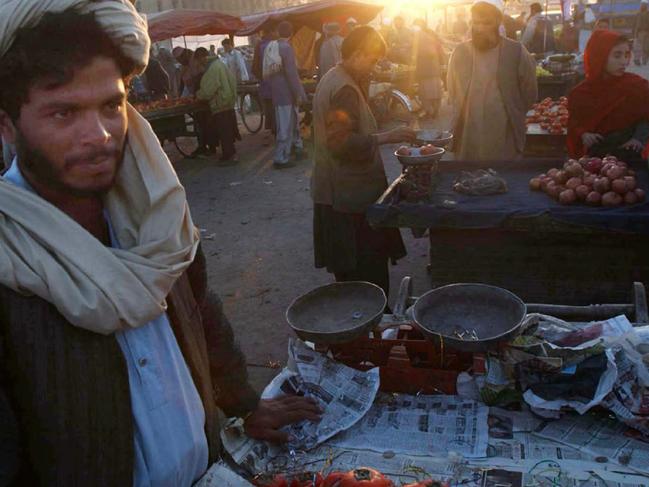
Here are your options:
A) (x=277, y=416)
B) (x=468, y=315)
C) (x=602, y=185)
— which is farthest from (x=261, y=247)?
(x=277, y=416)

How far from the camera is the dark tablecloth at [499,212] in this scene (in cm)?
331

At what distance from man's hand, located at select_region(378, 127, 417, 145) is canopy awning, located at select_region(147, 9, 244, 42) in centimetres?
818

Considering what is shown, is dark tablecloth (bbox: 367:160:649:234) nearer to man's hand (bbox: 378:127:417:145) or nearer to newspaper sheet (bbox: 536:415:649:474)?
man's hand (bbox: 378:127:417:145)

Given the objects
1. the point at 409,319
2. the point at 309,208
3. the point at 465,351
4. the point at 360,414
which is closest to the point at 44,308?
the point at 360,414

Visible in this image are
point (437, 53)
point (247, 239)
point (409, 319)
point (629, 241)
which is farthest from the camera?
point (437, 53)

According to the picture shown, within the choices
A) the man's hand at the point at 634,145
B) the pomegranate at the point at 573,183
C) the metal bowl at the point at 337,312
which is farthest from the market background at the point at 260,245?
the man's hand at the point at 634,145

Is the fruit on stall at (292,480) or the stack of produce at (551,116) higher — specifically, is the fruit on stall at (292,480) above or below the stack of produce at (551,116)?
above

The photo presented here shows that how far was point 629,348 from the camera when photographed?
222 centimetres

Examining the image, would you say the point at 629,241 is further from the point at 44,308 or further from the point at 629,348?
the point at 44,308

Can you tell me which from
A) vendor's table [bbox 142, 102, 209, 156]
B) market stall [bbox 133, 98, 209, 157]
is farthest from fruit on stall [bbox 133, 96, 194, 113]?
vendor's table [bbox 142, 102, 209, 156]

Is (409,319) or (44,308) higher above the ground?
(44,308)

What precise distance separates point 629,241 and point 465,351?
6.13ft

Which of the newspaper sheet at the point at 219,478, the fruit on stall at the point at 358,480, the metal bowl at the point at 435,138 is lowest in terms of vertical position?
the fruit on stall at the point at 358,480

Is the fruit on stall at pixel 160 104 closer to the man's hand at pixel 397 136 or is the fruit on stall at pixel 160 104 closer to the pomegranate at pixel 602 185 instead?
the man's hand at pixel 397 136
